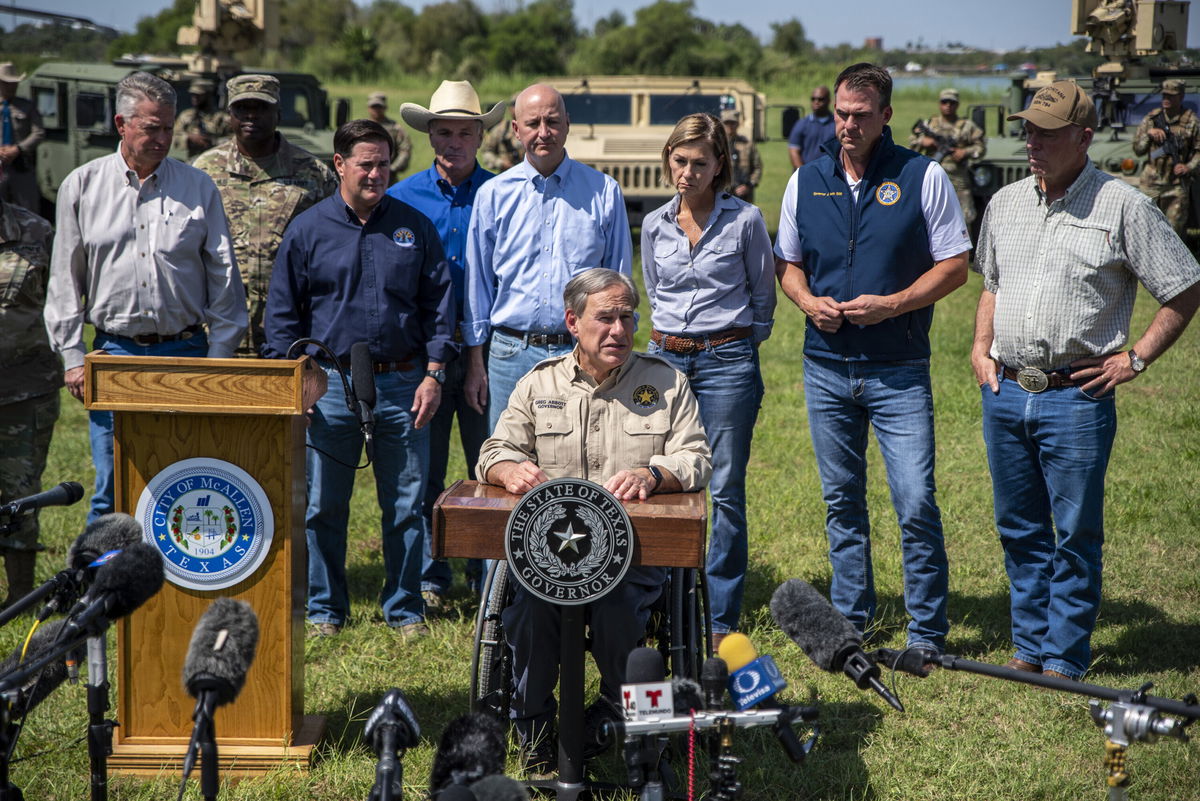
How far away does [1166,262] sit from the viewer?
415cm

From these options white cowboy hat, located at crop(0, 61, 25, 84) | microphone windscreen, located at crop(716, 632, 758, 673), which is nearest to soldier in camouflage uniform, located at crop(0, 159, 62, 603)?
microphone windscreen, located at crop(716, 632, 758, 673)

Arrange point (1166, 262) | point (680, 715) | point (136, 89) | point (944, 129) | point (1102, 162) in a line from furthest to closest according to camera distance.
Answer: point (944, 129), point (1102, 162), point (136, 89), point (1166, 262), point (680, 715)

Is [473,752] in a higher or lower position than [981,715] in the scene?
higher

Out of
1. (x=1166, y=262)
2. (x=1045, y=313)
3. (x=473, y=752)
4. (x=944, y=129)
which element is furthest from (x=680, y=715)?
(x=944, y=129)

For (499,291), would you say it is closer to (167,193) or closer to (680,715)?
(167,193)

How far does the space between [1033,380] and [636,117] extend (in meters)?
12.8

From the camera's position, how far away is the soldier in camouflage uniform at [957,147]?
1546cm

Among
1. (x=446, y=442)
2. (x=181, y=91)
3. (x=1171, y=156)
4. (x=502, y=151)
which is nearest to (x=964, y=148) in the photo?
(x=1171, y=156)

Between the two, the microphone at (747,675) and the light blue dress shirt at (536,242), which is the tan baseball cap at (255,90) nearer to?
the light blue dress shirt at (536,242)

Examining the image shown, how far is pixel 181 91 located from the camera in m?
15.2

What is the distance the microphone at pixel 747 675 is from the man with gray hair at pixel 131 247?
2826mm

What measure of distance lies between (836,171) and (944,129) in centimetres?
1227

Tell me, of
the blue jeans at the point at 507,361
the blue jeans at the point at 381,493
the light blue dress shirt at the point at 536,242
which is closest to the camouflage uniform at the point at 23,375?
the blue jeans at the point at 381,493

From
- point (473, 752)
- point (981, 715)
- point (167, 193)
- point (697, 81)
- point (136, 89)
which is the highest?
point (697, 81)
